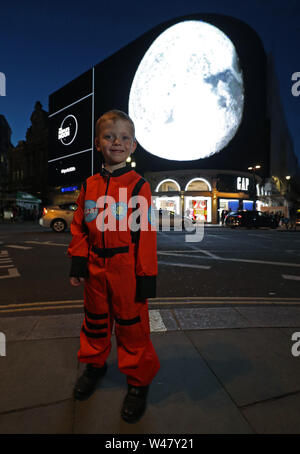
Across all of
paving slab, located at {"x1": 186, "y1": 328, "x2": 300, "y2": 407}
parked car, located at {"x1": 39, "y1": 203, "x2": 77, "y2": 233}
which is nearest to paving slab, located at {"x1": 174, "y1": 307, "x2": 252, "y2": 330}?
paving slab, located at {"x1": 186, "y1": 328, "x2": 300, "y2": 407}

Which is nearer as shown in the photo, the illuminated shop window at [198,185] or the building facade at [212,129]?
the building facade at [212,129]

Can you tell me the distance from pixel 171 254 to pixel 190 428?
21.2 feet

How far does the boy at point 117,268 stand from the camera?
66.2 inches

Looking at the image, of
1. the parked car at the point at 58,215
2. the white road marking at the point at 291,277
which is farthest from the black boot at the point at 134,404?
the parked car at the point at 58,215

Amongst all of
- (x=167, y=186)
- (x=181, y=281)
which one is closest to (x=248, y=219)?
(x=167, y=186)

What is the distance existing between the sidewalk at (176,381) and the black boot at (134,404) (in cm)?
4

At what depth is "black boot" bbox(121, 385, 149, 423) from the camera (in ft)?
5.16

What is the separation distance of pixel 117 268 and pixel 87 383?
810mm

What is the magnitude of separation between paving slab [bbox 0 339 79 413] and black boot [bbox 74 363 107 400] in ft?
0.25

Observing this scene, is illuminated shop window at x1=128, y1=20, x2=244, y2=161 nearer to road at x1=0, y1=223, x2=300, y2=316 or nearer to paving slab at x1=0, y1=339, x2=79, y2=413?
road at x1=0, y1=223, x2=300, y2=316

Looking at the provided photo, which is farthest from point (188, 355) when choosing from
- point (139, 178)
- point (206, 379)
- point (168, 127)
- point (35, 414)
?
point (168, 127)

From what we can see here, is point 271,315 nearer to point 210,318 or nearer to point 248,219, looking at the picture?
point 210,318

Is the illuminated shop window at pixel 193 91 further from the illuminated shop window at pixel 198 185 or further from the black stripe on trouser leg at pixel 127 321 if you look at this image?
the black stripe on trouser leg at pixel 127 321

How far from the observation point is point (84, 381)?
1822mm
